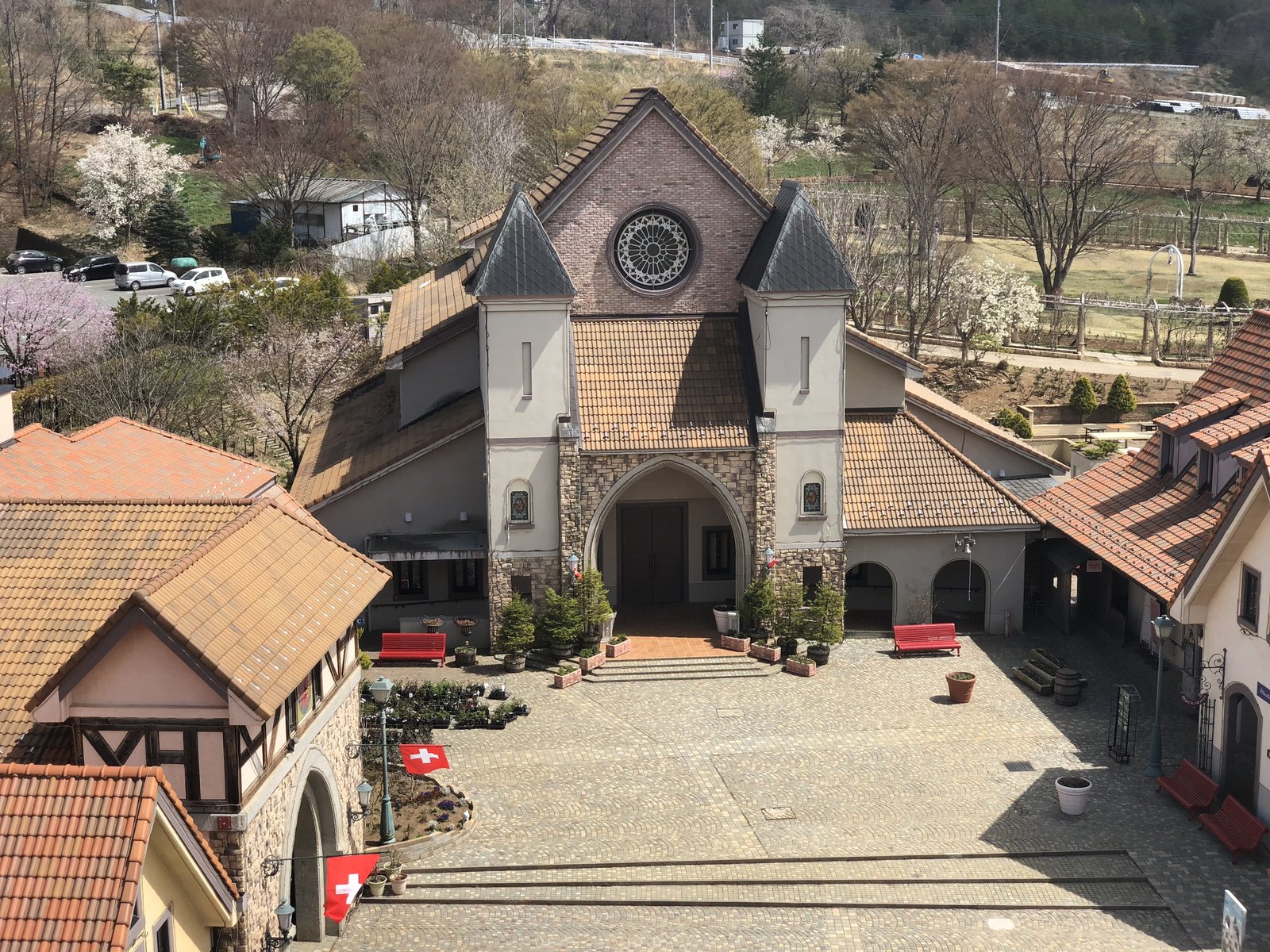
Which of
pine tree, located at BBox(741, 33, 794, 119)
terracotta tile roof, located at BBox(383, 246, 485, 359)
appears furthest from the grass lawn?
pine tree, located at BBox(741, 33, 794, 119)

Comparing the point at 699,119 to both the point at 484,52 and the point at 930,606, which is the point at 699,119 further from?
the point at 930,606

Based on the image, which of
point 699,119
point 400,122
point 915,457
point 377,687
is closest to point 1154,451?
point 915,457

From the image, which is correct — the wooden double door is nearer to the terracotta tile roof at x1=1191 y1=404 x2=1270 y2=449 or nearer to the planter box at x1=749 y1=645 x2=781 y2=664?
the planter box at x1=749 y1=645 x2=781 y2=664

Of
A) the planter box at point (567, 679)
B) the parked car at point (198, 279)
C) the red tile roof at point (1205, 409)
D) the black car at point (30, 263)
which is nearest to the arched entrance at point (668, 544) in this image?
the planter box at point (567, 679)

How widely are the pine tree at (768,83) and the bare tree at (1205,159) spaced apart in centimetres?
2701

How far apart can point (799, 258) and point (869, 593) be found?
30.8 feet

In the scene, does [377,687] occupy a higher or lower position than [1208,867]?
higher

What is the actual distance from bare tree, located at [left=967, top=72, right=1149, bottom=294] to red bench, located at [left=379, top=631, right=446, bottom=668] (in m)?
41.8

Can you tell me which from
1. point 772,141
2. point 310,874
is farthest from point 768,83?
point 310,874

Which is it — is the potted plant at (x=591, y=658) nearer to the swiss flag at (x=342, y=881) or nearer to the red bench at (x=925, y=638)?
the red bench at (x=925, y=638)

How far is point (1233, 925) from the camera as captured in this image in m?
22.0

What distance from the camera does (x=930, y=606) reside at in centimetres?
3888

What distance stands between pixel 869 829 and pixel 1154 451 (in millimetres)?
13316

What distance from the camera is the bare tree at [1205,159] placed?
101 m
